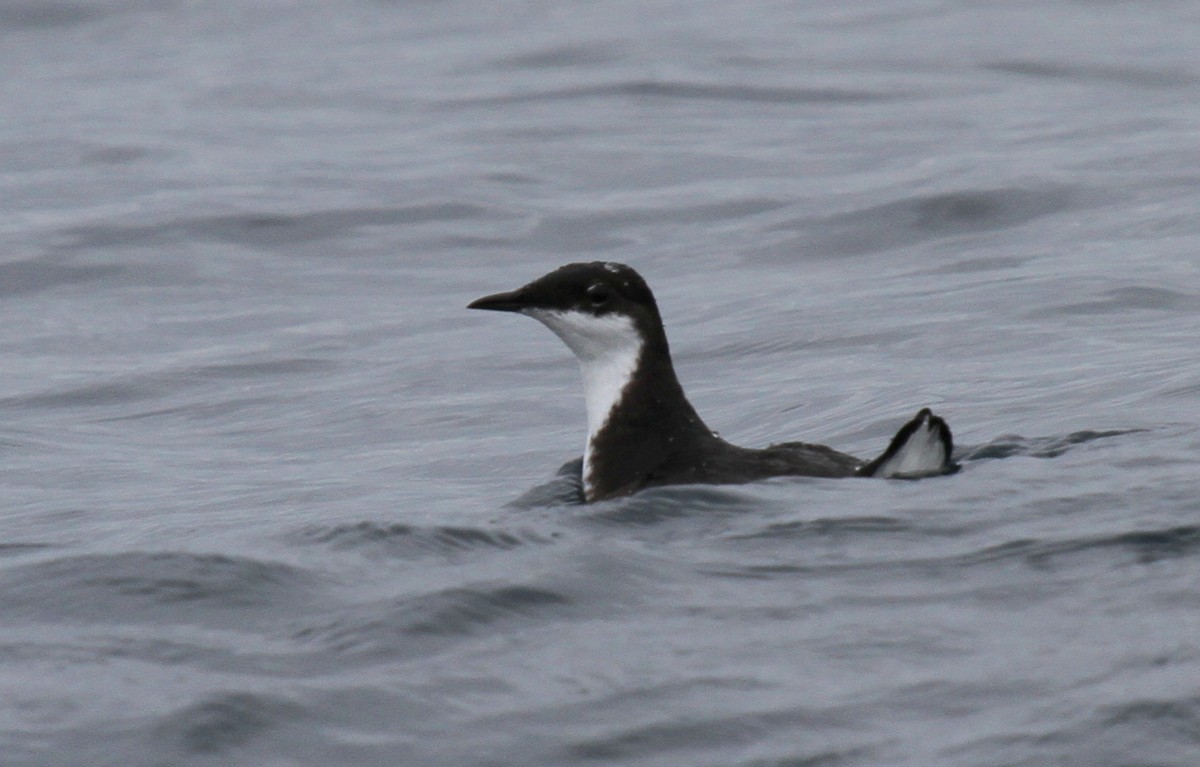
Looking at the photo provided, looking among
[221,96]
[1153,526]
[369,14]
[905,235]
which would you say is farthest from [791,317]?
[369,14]

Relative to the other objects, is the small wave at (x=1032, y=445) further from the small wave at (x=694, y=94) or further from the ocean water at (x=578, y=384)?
the small wave at (x=694, y=94)

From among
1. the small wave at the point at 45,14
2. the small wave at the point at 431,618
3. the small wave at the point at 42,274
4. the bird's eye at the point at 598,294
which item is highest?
the small wave at the point at 45,14

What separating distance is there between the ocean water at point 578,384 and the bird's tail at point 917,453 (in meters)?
0.13

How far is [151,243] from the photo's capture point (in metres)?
17.9

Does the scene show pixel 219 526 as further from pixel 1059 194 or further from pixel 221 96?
pixel 221 96

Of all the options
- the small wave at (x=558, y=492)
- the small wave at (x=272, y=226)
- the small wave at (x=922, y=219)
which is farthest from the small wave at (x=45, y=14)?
the small wave at (x=558, y=492)

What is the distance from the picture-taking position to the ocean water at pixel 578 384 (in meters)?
5.73

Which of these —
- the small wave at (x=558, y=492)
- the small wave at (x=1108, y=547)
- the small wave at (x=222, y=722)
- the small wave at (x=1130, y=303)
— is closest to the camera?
the small wave at (x=222, y=722)

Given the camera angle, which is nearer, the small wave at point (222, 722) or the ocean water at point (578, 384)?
the small wave at point (222, 722)

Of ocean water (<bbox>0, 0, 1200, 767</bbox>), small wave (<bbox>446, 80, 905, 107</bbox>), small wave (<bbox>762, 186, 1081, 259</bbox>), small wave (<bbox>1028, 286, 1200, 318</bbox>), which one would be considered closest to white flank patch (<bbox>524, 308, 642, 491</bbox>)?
ocean water (<bbox>0, 0, 1200, 767</bbox>)

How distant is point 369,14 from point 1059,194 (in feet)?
51.1

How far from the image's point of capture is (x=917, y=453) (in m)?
7.80

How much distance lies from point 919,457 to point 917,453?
0.05m

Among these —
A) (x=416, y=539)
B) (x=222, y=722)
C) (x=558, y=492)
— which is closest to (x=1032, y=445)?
(x=558, y=492)
